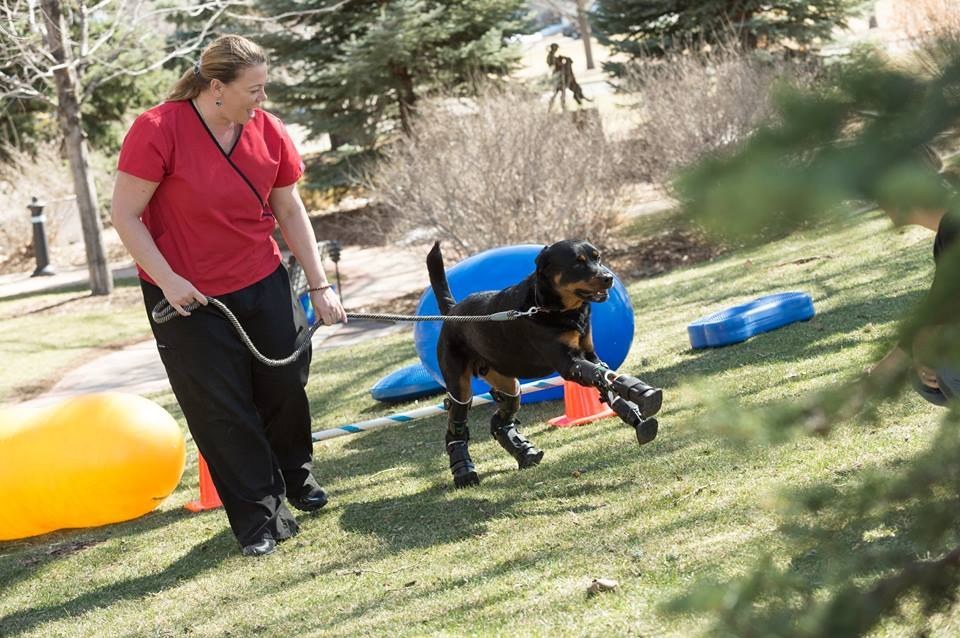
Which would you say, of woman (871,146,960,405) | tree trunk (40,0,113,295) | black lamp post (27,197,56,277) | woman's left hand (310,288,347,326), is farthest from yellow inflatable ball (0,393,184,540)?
black lamp post (27,197,56,277)

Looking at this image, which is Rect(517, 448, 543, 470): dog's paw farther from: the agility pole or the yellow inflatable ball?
the yellow inflatable ball

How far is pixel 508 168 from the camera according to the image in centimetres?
1398

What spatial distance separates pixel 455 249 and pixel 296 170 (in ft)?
29.7

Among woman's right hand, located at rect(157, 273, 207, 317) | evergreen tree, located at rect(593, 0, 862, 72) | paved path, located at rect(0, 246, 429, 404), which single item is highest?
evergreen tree, located at rect(593, 0, 862, 72)

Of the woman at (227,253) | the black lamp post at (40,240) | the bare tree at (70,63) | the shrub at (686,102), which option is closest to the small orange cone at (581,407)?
the woman at (227,253)

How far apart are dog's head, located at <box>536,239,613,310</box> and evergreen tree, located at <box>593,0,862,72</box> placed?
1518 cm

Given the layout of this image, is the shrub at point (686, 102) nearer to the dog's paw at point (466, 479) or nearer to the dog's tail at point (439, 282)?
the dog's tail at point (439, 282)

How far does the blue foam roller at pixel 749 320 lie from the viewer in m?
8.17

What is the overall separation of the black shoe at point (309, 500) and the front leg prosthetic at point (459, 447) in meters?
0.68

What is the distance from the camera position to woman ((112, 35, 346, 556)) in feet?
16.0

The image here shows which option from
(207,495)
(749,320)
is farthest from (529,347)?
(749,320)

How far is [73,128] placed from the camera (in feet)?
55.9

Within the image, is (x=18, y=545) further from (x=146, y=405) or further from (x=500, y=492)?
(x=500, y=492)

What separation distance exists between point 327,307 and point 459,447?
1.03 metres
